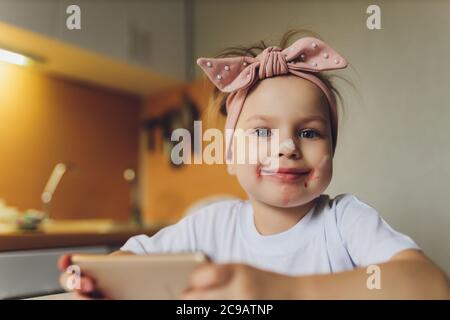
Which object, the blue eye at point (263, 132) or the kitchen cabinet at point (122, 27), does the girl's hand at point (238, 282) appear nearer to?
the blue eye at point (263, 132)

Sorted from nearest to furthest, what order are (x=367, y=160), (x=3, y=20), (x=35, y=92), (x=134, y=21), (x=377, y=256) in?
(x=377, y=256)
(x=367, y=160)
(x=3, y=20)
(x=35, y=92)
(x=134, y=21)

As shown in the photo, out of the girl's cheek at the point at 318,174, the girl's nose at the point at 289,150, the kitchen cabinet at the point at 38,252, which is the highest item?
the girl's nose at the point at 289,150

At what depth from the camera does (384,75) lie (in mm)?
641

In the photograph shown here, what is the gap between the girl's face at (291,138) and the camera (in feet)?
1.77

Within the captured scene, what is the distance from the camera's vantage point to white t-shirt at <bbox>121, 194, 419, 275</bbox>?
517mm

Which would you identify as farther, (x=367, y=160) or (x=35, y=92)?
(x=35, y=92)

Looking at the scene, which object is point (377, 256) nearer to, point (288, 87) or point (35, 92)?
point (288, 87)

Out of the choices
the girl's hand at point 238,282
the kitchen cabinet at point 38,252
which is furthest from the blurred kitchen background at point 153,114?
the girl's hand at point 238,282

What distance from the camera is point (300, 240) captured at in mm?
545

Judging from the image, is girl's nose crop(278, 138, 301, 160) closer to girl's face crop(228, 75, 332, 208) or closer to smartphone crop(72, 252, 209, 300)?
girl's face crop(228, 75, 332, 208)

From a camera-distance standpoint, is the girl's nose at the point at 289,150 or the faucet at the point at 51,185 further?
the faucet at the point at 51,185

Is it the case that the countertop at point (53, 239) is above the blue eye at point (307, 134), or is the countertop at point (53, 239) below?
below

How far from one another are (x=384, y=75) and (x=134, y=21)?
911 mm
